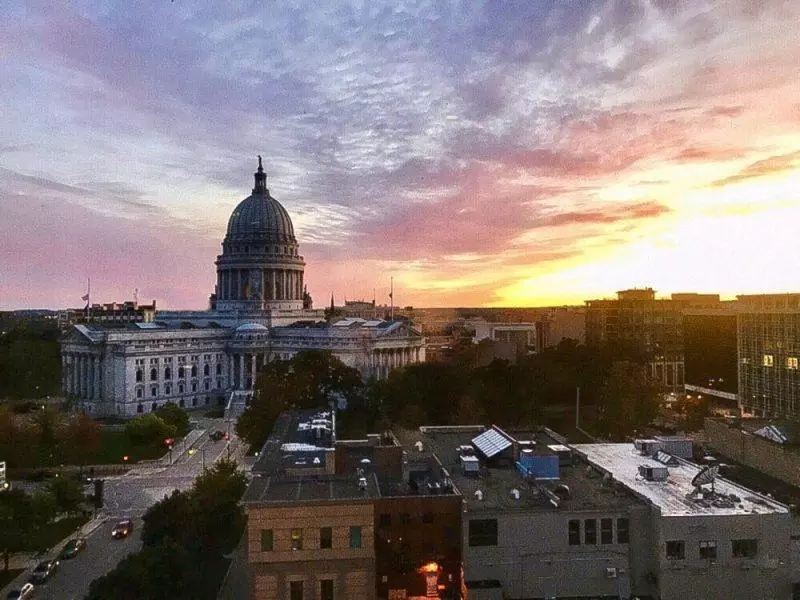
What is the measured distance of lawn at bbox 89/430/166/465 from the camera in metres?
70.1

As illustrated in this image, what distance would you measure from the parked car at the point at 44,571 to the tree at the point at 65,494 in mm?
7233

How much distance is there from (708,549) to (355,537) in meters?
15.5

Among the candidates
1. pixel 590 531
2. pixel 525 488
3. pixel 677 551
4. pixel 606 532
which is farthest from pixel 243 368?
pixel 677 551

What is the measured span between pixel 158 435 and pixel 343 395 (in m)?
20.0

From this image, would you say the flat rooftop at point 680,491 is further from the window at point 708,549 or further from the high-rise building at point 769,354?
the high-rise building at point 769,354

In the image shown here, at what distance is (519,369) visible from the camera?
8562 cm

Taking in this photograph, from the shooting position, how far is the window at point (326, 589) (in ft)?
91.5

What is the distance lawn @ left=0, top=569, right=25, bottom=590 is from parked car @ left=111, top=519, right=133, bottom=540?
6.57 meters

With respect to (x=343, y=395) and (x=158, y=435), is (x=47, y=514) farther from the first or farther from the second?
(x=343, y=395)

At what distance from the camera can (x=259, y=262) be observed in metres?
142

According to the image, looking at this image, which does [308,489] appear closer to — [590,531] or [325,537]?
[325,537]

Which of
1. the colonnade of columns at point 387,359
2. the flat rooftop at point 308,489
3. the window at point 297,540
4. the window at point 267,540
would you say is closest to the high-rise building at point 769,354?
the colonnade of columns at point 387,359

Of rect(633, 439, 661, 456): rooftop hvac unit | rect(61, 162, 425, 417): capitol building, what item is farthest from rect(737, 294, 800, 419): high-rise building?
rect(61, 162, 425, 417): capitol building

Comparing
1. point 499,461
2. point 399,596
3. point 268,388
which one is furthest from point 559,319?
point 399,596
